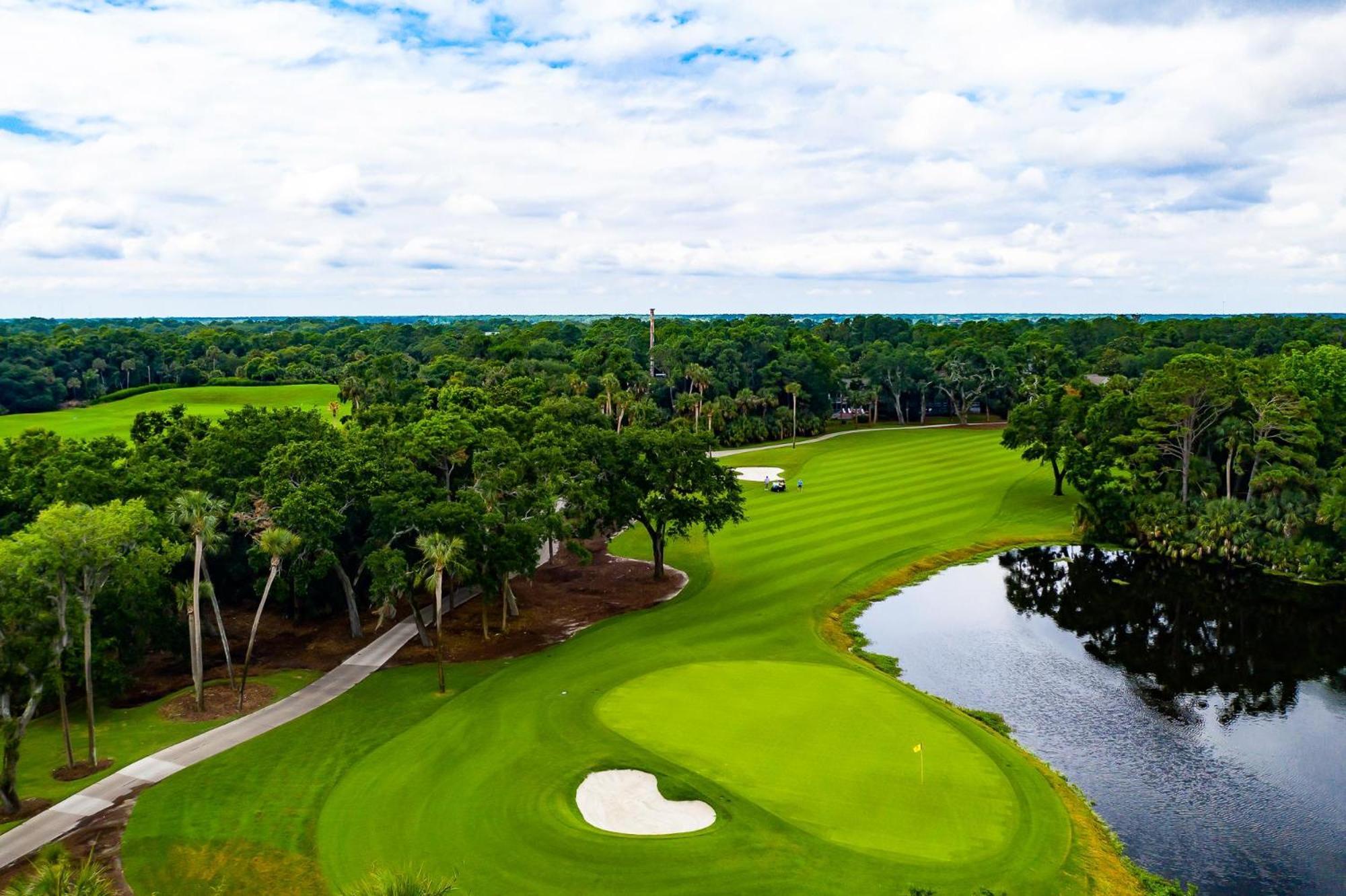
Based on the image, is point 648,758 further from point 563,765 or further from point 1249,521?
point 1249,521

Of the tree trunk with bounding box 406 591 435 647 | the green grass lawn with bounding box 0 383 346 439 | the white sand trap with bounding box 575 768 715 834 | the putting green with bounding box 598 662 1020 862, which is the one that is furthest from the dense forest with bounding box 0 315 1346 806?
the green grass lawn with bounding box 0 383 346 439

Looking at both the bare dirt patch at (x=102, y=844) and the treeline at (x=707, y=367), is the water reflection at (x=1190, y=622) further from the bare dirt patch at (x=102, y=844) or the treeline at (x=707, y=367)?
the treeline at (x=707, y=367)

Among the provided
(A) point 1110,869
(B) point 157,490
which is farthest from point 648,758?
(B) point 157,490

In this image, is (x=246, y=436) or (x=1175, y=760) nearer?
(x=1175, y=760)

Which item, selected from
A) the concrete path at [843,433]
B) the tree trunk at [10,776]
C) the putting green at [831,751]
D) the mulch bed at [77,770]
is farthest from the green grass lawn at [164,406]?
the putting green at [831,751]

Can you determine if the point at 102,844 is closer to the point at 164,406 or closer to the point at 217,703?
the point at 217,703

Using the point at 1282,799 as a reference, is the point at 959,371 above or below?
above

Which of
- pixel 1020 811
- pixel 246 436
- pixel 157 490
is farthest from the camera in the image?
pixel 246 436

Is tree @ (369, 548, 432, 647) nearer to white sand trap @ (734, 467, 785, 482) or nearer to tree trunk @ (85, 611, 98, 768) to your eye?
tree trunk @ (85, 611, 98, 768)
